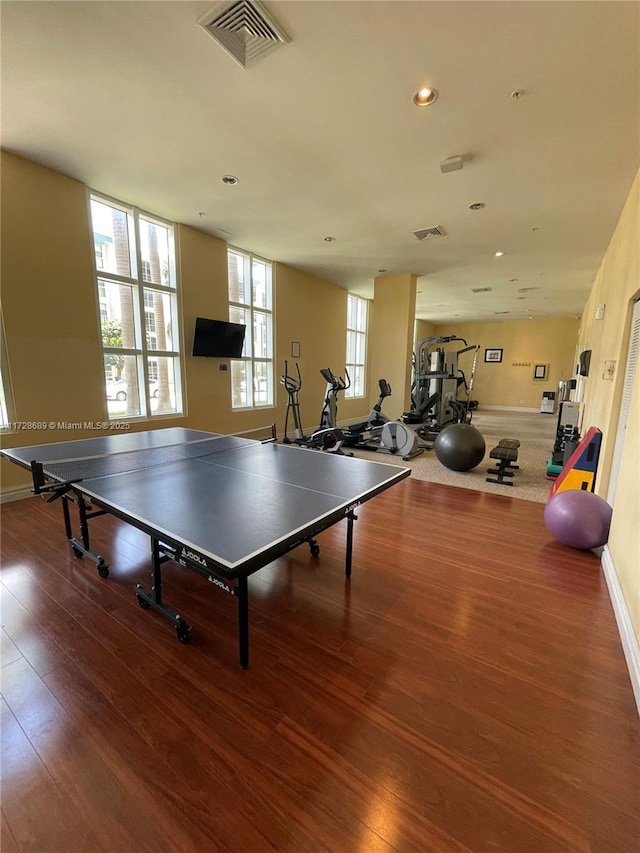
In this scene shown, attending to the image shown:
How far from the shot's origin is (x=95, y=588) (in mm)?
2320

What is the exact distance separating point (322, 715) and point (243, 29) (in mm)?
3669

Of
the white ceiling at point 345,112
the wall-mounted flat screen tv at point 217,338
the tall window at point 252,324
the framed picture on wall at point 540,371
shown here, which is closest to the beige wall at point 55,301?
the wall-mounted flat screen tv at point 217,338

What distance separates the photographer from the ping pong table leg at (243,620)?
1.54 metres

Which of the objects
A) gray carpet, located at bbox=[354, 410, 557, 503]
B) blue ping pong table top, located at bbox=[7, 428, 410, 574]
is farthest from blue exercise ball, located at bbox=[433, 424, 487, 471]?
blue ping pong table top, located at bbox=[7, 428, 410, 574]

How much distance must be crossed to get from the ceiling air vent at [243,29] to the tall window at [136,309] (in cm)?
292

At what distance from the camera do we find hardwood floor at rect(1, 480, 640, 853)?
3.74 feet

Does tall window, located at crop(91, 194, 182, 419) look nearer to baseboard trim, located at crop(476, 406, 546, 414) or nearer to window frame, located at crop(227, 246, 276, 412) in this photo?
window frame, located at crop(227, 246, 276, 412)

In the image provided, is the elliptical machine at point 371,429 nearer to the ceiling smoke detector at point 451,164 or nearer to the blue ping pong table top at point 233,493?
the blue ping pong table top at point 233,493

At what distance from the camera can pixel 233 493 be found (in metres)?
1.92

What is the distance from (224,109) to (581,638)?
4.30 meters

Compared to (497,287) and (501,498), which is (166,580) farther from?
(497,287)

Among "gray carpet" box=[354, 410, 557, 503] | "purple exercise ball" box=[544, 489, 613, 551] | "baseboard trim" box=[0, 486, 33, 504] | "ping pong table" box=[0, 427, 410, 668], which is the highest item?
"ping pong table" box=[0, 427, 410, 668]

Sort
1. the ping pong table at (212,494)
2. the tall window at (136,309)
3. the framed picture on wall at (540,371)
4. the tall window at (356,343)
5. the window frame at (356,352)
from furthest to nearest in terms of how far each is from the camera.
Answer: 1. the framed picture on wall at (540,371)
2. the tall window at (356,343)
3. the window frame at (356,352)
4. the tall window at (136,309)
5. the ping pong table at (212,494)

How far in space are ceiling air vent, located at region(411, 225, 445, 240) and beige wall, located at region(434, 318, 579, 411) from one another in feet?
32.6
